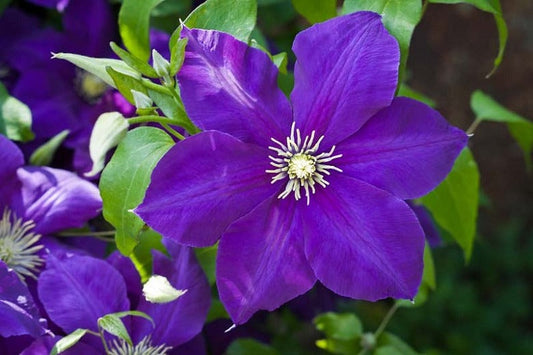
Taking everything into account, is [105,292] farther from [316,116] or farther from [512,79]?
[512,79]

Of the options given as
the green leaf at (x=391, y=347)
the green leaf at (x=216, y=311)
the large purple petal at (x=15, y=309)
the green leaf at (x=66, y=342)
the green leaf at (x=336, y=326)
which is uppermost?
the large purple petal at (x=15, y=309)

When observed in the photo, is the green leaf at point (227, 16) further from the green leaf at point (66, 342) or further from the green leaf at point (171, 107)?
the green leaf at point (66, 342)

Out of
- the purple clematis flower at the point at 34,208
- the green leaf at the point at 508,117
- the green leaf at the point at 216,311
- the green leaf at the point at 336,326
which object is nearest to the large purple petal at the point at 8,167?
the purple clematis flower at the point at 34,208

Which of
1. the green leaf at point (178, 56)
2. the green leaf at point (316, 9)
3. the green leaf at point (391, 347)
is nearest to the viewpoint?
the green leaf at point (178, 56)

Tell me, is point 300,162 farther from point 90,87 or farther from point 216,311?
point 90,87

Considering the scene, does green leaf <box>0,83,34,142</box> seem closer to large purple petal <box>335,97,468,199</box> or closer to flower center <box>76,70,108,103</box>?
flower center <box>76,70,108,103</box>

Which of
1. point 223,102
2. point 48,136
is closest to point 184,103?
point 223,102

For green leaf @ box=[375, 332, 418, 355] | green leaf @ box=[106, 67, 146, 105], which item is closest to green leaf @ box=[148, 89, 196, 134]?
green leaf @ box=[106, 67, 146, 105]
